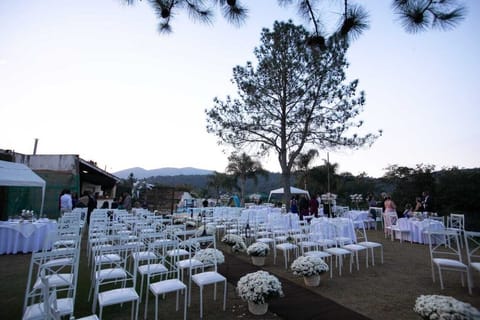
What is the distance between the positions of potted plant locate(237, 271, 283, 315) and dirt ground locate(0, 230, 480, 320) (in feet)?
0.36

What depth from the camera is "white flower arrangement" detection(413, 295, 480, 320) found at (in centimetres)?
222

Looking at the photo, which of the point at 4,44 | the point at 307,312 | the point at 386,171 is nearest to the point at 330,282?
the point at 307,312

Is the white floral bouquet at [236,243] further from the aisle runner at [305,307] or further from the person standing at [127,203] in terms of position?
the person standing at [127,203]

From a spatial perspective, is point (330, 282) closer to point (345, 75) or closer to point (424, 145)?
point (345, 75)

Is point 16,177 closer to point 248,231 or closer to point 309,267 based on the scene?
point 248,231

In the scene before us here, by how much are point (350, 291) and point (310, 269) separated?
689 millimetres

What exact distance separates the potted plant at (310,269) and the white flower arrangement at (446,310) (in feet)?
5.90

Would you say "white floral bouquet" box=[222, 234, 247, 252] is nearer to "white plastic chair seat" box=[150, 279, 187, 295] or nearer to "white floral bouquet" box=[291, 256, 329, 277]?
"white floral bouquet" box=[291, 256, 329, 277]

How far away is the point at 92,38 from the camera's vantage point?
7480mm

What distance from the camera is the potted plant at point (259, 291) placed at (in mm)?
3139

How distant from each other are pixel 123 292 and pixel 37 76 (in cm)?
911

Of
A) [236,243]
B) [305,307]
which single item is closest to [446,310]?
[305,307]

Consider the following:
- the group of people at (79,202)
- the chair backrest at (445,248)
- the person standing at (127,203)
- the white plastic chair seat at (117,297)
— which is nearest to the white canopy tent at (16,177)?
the group of people at (79,202)

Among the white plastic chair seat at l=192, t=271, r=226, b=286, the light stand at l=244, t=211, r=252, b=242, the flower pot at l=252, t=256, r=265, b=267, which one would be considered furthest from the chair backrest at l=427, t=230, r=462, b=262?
the light stand at l=244, t=211, r=252, b=242
